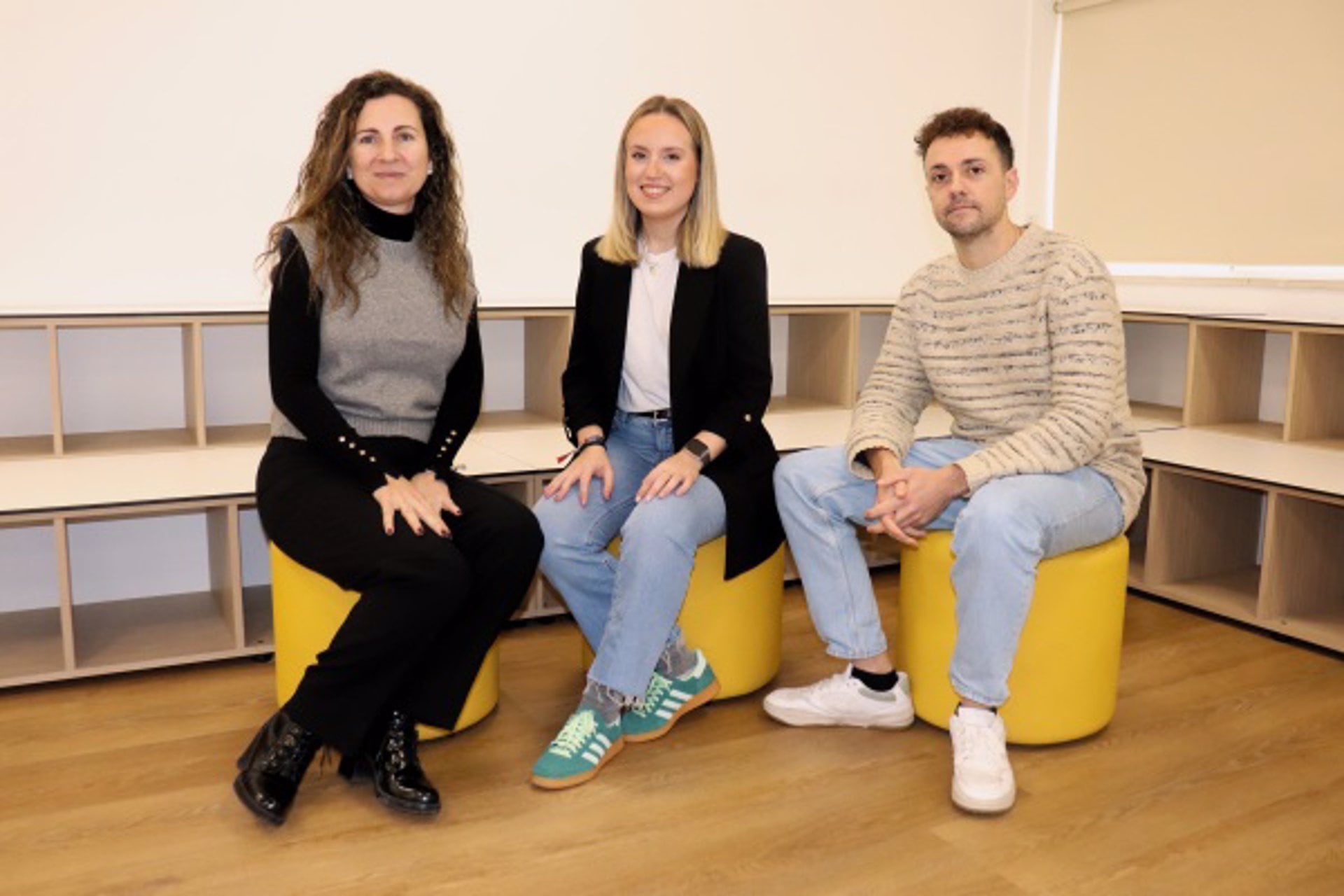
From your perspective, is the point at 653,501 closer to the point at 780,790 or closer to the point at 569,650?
the point at 780,790

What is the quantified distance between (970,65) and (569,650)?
2603mm

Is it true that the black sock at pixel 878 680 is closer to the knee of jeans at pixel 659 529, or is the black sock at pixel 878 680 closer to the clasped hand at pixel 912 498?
the clasped hand at pixel 912 498

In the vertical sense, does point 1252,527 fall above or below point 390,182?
below

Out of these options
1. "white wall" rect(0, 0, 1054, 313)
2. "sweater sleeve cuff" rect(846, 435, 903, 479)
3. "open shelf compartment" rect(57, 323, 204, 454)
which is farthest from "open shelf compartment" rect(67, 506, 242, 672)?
"sweater sleeve cuff" rect(846, 435, 903, 479)

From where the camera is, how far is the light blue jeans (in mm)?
2080

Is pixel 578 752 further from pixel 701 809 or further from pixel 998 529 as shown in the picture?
pixel 998 529

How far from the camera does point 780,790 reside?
2104 mm

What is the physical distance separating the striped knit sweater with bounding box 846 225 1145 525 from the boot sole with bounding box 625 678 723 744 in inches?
20.1

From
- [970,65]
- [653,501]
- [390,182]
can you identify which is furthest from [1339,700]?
[970,65]

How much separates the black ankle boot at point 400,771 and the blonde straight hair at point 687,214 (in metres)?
0.98

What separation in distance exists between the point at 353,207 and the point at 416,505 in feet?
1.80

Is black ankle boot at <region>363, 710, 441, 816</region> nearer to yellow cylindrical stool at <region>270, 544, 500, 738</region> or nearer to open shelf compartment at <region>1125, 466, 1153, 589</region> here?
yellow cylindrical stool at <region>270, 544, 500, 738</region>

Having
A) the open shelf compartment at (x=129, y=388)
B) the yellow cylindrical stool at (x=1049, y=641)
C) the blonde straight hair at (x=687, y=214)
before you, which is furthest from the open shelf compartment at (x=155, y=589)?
the yellow cylindrical stool at (x=1049, y=641)

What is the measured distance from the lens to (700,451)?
2334 mm
